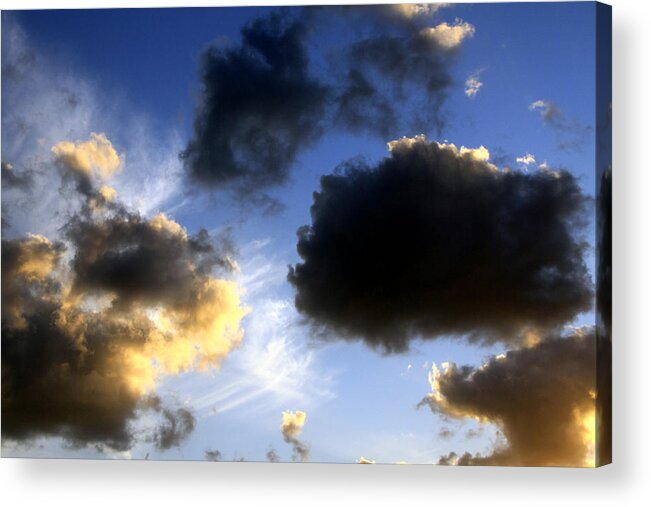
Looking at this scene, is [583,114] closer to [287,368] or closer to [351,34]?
[351,34]

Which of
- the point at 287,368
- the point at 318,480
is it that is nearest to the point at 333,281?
the point at 287,368

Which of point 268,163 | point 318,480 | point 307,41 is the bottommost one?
point 318,480

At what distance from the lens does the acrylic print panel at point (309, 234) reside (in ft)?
36.0

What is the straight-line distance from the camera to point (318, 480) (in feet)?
37.5

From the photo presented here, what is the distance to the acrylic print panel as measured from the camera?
11.0 metres

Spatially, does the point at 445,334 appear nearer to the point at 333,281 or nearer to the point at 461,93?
the point at 333,281

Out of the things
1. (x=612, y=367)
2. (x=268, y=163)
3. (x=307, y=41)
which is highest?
(x=307, y=41)

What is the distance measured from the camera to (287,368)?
443 inches

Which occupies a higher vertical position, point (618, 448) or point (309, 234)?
point (309, 234)

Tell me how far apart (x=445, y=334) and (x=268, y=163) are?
1.65m

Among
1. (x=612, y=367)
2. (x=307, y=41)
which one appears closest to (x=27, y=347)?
(x=307, y=41)

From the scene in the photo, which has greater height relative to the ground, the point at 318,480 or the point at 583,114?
Result: the point at 583,114

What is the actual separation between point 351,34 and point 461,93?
0.83 m

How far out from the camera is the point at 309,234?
11227 millimetres
